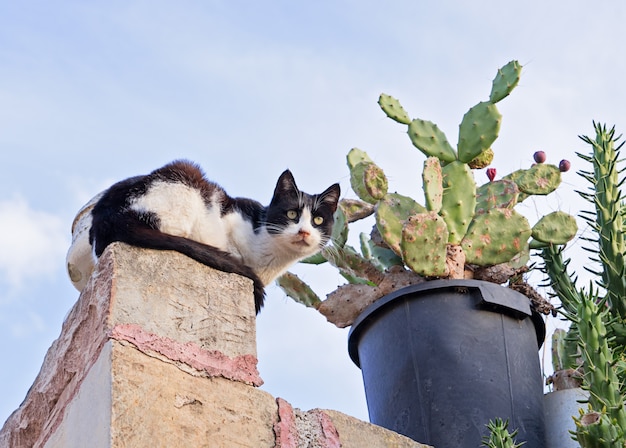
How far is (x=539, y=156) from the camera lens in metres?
4.41

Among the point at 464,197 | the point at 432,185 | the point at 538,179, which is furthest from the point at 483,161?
the point at 432,185

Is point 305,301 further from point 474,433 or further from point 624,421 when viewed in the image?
point 624,421

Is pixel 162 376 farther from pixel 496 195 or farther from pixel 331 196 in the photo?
pixel 496 195

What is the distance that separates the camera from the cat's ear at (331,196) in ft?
14.0

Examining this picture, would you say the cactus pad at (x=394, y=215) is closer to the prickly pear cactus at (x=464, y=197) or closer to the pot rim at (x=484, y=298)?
the prickly pear cactus at (x=464, y=197)

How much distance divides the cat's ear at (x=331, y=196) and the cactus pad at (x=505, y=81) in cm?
84

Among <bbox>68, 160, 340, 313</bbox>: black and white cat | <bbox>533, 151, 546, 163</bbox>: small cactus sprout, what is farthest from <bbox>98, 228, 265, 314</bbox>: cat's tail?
<bbox>533, 151, 546, 163</bbox>: small cactus sprout

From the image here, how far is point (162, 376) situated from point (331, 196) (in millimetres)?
2052

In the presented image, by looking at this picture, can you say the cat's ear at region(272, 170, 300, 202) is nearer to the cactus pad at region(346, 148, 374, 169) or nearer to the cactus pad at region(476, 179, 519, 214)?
the cactus pad at region(346, 148, 374, 169)

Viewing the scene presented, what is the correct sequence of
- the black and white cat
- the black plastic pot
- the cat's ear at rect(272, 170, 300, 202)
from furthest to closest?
the cat's ear at rect(272, 170, 300, 202) → the black plastic pot → the black and white cat

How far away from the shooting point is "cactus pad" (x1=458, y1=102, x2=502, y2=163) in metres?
4.08

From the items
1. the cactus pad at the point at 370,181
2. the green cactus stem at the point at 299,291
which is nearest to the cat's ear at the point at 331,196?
the cactus pad at the point at 370,181

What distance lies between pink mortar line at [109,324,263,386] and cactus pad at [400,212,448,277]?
1.11m

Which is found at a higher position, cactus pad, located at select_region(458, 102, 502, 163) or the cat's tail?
cactus pad, located at select_region(458, 102, 502, 163)
